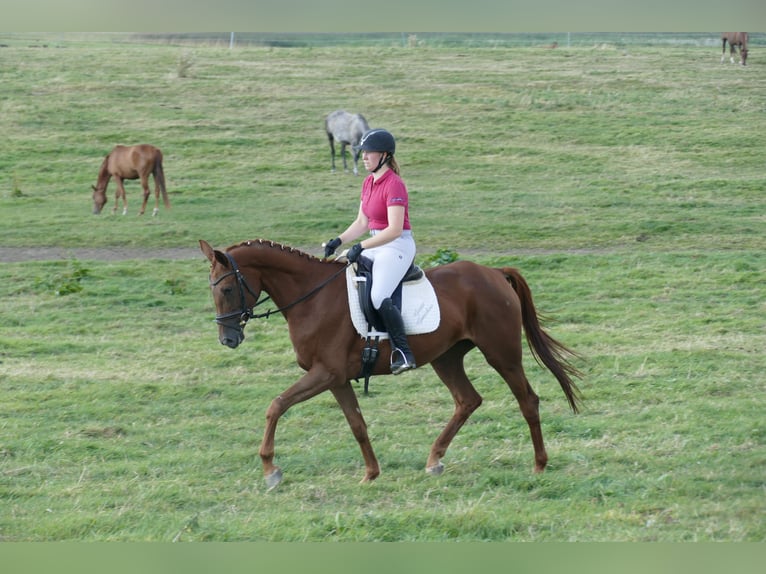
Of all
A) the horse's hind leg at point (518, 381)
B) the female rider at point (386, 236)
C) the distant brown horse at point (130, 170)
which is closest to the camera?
the female rider at point (386, 236)

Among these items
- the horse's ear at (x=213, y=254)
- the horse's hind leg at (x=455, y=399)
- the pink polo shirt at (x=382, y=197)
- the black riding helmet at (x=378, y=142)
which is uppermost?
the black riding helmet at (x=378, y=142)

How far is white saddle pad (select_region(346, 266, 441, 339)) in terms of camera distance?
652 centimetres

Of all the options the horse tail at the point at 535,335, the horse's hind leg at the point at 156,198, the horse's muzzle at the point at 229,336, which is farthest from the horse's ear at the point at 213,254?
the horse's hind leg at the point at 156,198

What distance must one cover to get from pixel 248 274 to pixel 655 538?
3253mm

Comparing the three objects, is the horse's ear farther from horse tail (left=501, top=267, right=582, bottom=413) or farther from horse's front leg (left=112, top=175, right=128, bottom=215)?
horse's front leg (left=112, top=175, right=128, bottom=215)

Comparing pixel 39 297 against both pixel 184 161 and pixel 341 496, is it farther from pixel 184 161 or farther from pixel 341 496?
pixel 184 161

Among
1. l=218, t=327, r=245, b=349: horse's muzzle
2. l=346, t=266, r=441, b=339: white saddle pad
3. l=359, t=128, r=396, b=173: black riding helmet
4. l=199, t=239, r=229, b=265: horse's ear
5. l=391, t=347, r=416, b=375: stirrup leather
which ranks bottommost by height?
l=391, t=347, r=416, b=375: stirrup leather

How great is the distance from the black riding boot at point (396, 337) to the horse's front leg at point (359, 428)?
1.50 ft

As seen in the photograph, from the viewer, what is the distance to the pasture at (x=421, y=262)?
19.4ft

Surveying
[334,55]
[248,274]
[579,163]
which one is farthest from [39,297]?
[334,55]

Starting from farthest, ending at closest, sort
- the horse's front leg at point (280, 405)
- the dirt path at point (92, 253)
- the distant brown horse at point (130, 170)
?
the distant brown horse at point (130, 170)
the dirt path at point (92, 253)
the horse's front leg at point (280, 405)

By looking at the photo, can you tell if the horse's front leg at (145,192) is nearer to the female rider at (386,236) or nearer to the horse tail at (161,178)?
the horse tail at (161,178)

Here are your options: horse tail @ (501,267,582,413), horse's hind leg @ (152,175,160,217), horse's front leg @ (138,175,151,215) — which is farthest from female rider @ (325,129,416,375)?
horse's front leg @ (138,175,151,215)

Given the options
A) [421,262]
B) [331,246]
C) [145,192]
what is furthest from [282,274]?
[145,192]
